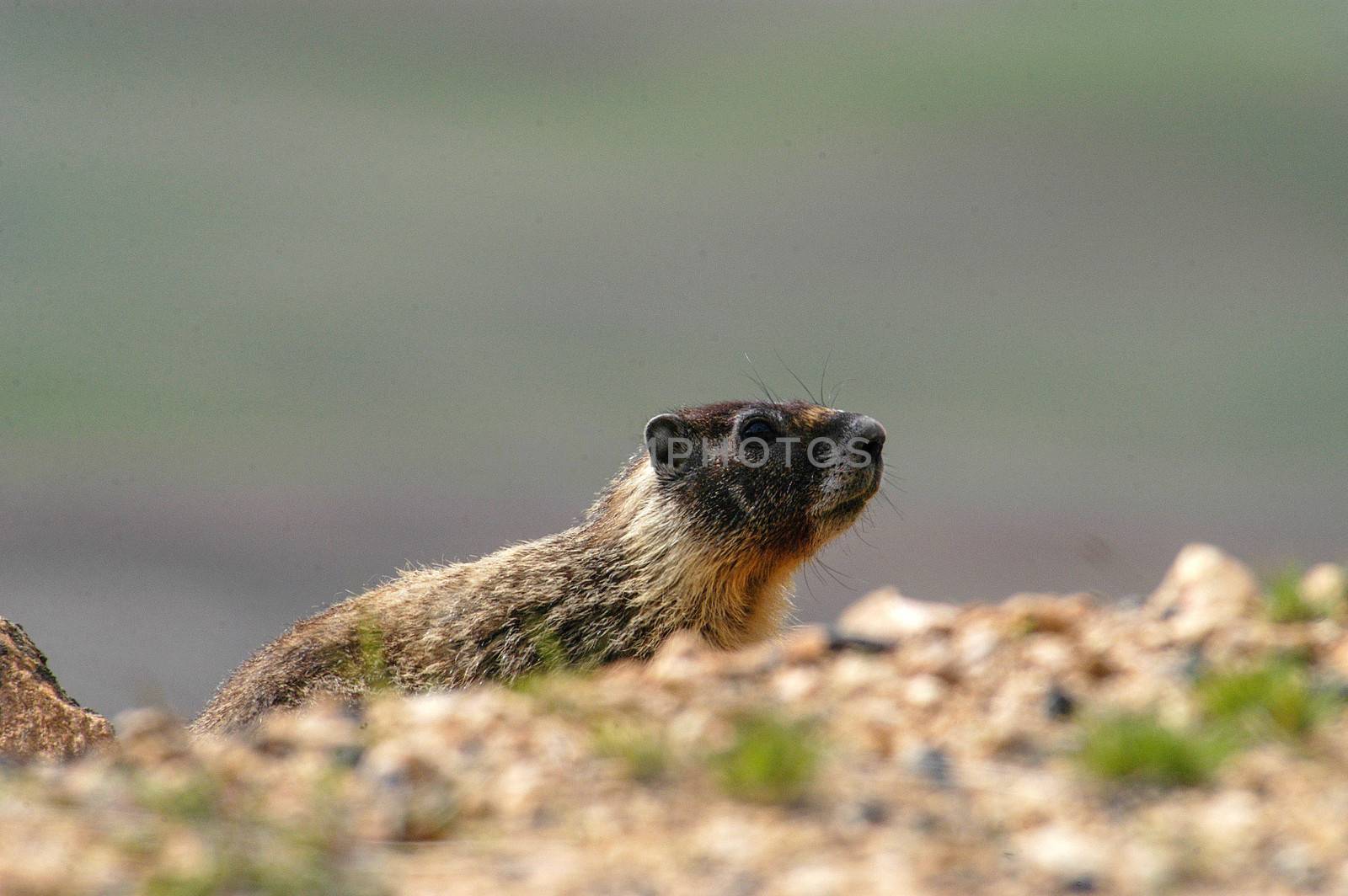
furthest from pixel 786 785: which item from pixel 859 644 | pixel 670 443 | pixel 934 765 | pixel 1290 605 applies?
pixel 670 443

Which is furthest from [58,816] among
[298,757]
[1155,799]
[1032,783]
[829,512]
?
[829,512]

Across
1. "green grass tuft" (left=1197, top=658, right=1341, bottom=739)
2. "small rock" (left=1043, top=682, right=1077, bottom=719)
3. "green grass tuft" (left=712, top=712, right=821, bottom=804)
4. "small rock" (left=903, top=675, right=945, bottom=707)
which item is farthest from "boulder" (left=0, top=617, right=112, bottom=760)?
"green grass tuft" (left=1197, top=658, right=1341, bottom=739)

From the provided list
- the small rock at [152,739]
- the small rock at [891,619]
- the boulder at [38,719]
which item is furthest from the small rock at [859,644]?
the boulder at [38,719]

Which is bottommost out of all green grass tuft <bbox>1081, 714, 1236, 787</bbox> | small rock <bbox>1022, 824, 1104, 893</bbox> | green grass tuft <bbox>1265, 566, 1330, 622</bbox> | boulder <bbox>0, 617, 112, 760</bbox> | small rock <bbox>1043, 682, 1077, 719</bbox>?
small rock <bbox>1022, 824, 1104, 893</bbox>

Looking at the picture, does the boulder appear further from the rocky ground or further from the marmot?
the rocky ground

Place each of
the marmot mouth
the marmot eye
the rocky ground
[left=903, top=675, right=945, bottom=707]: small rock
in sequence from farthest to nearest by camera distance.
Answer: the marmot eye → the marmot mouth → [left=903, top=675, right=945, bottom=707]: small rock → the rocky ground

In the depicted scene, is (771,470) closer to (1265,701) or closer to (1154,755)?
(1265,701)

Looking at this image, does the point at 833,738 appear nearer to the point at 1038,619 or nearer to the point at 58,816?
the point at 1038,619

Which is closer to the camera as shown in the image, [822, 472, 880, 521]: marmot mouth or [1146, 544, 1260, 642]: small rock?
[1146, 544, 1260, 642]: small rock
